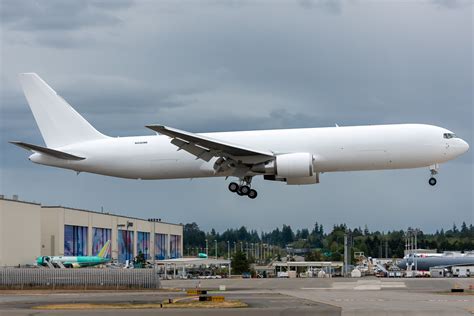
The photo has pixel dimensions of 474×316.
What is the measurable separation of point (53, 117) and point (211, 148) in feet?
54.6

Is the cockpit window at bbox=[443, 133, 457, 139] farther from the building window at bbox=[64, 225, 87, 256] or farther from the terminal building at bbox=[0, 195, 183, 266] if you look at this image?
the building window at bbox=[64, 225, 87, 256]

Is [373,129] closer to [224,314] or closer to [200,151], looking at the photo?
[200,151]

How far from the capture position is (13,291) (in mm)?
85688

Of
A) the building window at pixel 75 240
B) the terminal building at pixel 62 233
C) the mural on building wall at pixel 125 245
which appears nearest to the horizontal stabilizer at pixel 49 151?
the terminal building at pixel 62 233

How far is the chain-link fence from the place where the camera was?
87.3 m

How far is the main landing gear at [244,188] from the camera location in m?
71.8

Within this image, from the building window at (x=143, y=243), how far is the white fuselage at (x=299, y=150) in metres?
122

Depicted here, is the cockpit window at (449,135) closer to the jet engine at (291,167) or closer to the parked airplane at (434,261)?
the jet engine at (291,167)

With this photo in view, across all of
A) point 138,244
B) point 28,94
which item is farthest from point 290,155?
point 138,244

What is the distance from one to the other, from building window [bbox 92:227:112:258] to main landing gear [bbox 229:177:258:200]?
10038 cm

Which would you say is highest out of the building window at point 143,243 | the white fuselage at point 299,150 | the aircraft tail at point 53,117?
the aircraft tail at point 53,117

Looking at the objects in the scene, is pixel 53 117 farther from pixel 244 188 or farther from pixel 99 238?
pixel 99 238

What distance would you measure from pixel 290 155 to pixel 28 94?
24678mm

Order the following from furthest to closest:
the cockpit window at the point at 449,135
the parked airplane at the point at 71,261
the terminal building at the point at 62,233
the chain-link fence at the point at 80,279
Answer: the terminal building at the point at 62,233
the parked airplane at the point at 71,261
the chain-link fence at the point at 80,279
the cockpit window at the point at 449,135
